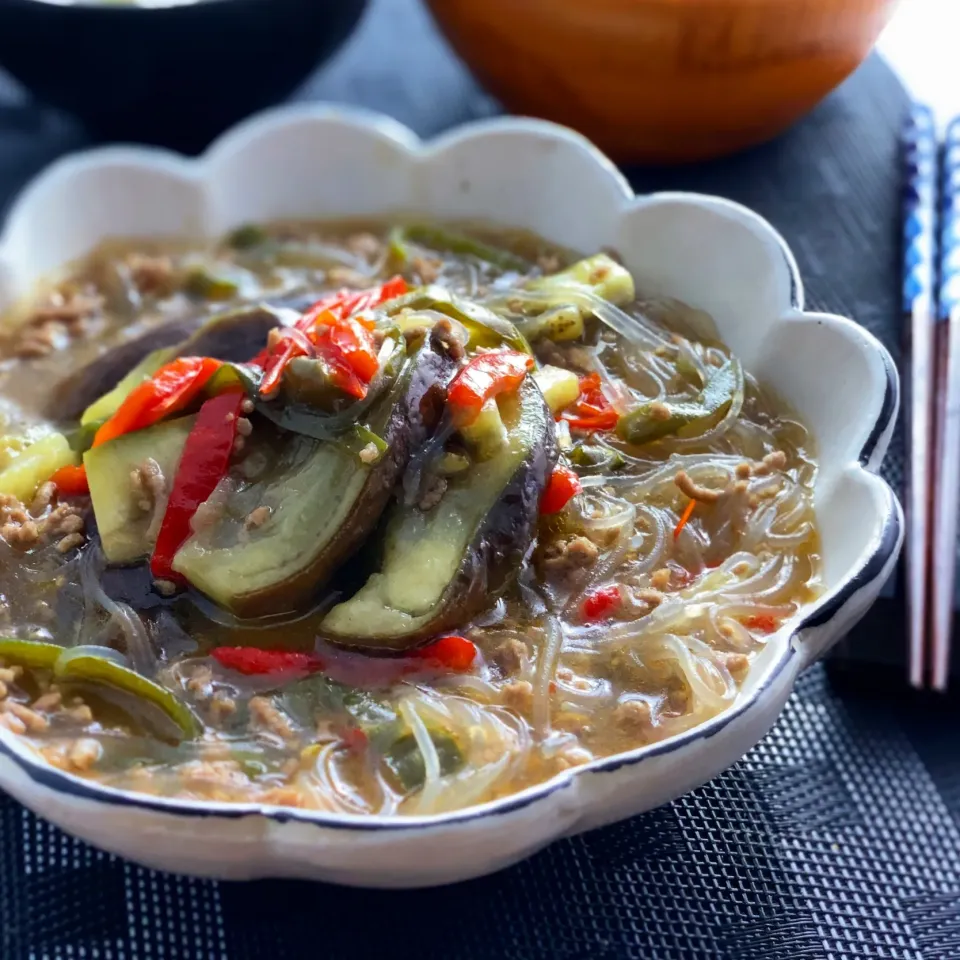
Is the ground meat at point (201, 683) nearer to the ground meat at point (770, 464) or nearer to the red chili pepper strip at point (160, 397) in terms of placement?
the red chili pepper strip at point (160, 397)

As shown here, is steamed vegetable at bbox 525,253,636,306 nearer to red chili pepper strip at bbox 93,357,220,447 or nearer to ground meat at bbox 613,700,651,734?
red chili pepper strip at bbox 93,357,220,447

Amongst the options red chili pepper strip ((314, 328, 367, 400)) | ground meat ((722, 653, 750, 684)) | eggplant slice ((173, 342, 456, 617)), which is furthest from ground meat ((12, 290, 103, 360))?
ground meat ((722, 653, 750, 684))

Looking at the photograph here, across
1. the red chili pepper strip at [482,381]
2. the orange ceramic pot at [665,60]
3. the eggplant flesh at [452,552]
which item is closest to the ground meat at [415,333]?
the red chili pepper strip at [482,381]

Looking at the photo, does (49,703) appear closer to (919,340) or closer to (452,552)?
(452,552)

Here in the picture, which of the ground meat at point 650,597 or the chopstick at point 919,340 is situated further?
the chopstick at point 919,340

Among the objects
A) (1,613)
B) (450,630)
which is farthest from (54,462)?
(450,630)

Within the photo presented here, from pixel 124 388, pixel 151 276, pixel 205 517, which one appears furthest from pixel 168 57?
pixel 205 517
